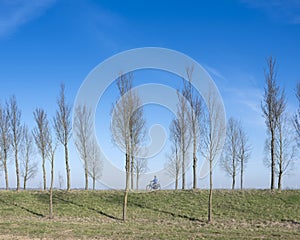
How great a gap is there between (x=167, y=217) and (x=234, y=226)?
5.28m

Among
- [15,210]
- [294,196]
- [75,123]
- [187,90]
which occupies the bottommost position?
[15,210]

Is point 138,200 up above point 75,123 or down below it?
below

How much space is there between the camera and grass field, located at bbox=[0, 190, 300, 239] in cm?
1564

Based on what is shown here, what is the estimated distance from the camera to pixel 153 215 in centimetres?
2278

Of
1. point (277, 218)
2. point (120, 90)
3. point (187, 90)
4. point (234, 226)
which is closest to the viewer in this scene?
point (234, 226)

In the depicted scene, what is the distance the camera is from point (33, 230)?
16734 millimetres

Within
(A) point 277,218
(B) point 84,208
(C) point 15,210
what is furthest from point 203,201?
(C) point 15,210

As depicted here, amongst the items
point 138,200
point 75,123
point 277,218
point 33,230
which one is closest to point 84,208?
point 138,200

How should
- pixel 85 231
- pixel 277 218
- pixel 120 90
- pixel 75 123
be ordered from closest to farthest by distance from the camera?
pixel 85 231
pixel 277 218
pixel 120 90
pixel 75 123

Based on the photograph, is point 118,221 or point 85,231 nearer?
point 85,231

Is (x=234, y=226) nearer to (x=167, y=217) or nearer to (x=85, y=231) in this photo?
(x=167, y=217)

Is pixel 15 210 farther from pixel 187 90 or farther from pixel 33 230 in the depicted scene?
pixel 187 90

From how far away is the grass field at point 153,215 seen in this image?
15.6 m

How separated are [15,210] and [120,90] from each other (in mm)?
11345
